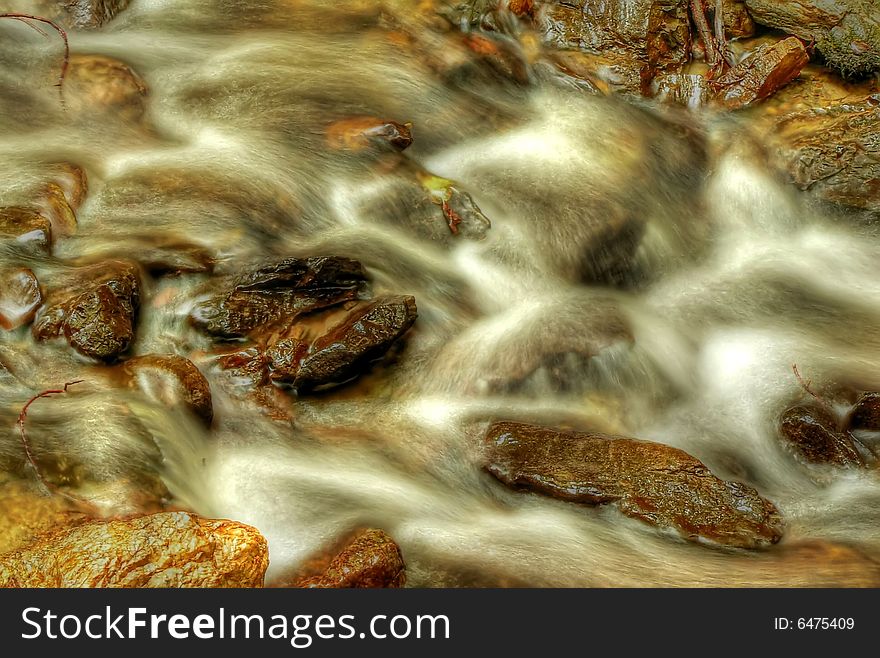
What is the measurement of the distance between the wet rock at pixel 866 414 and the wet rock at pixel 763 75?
419 centimetres

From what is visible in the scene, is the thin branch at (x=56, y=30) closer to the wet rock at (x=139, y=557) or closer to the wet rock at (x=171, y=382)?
the wet rock at (x=171, y=382)

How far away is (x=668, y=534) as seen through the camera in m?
4.48

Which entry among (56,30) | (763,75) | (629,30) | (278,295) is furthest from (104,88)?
(763,75)

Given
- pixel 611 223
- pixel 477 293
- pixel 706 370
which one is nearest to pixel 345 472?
pixel 477 293

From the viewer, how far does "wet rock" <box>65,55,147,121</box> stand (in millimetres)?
7199

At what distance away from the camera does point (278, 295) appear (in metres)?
5.54

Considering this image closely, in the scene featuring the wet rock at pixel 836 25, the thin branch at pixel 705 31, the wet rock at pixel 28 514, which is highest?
the wet rock at pixel 836 25

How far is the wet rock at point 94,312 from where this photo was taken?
4.95 meters

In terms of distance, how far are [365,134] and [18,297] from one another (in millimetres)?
3047

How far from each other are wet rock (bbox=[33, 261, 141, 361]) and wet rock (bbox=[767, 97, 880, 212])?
→ 602cm

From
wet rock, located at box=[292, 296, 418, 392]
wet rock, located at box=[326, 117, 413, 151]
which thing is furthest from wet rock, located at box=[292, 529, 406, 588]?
wet rock, located at box=[326, 117, 413, 151]

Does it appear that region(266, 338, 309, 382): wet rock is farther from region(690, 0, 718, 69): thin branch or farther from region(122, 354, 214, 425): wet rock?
region(690, 0, 718, 69): thin branch

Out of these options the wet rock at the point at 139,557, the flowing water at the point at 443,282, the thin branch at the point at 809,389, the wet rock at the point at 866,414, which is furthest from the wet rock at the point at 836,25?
the wet rock at the point at 139,557

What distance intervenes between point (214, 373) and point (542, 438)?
6.47ft
